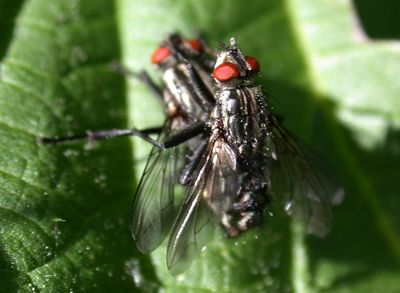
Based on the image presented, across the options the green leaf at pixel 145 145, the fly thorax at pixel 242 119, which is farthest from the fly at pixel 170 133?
A: the fly thorax at pixel 242 119

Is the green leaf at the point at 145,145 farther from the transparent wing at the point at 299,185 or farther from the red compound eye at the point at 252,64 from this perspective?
the red compound eye at the point at 252,64

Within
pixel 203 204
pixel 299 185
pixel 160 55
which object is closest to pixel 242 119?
pixel 203 204

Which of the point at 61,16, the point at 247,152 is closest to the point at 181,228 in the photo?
the point at 247,152

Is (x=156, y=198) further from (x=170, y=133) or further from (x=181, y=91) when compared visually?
(x=181, y=91)

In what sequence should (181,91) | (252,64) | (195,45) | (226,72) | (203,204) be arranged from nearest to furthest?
(203,204)
(226,72)
(252,64)
(181,91)
(195,45)

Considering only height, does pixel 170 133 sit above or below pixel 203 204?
above
